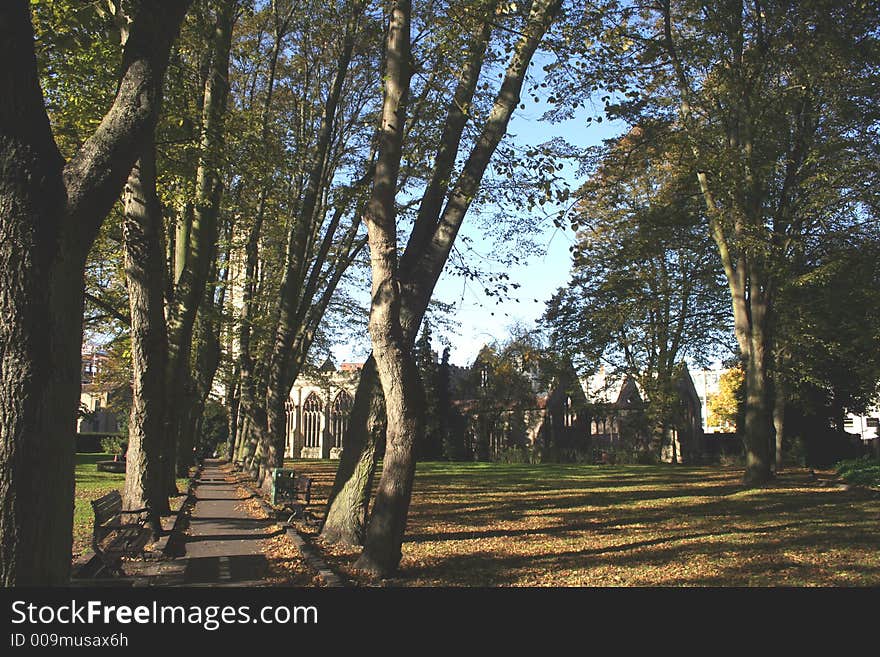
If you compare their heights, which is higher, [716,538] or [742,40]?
[742,40]

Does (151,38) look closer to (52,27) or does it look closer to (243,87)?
A: (52,27)

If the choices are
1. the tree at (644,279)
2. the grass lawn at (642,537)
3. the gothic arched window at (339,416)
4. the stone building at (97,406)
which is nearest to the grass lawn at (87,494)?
the grass lawn at (642,537)

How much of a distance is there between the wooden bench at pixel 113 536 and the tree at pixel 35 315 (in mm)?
3097

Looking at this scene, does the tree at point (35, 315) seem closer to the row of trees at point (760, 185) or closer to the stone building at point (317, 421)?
the row of trees at point (760, 185)

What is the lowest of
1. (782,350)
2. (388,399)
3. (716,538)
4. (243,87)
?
(716,538)

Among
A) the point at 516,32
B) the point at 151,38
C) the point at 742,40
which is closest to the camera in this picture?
the point at 151,38

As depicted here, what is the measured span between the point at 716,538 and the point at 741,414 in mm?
27619

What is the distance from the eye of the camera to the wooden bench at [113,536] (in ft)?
26.4

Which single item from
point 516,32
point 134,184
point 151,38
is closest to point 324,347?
point 134,184

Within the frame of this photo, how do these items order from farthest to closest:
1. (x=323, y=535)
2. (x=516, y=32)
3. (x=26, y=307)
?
(x=323, y=535) < (x=516, y=32) < (x=26, y=307)

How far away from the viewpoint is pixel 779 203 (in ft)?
77.9

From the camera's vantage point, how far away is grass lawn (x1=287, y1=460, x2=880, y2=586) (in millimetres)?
9523

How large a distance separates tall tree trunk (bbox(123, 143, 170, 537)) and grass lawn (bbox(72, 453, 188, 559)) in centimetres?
98

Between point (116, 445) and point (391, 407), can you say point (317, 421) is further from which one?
point (391, 407)
